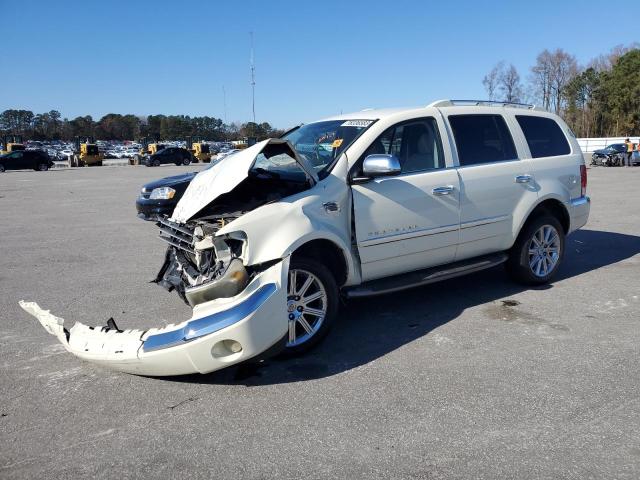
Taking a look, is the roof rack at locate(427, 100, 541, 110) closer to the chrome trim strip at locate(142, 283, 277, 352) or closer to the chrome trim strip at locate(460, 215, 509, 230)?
the chrome trim strip at locate(460, 215, 509, 230)

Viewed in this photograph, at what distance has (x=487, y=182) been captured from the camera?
5480mm

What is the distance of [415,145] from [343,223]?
1.26m

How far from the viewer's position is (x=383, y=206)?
477cm

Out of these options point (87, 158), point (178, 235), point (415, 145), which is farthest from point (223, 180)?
point (87, 158)

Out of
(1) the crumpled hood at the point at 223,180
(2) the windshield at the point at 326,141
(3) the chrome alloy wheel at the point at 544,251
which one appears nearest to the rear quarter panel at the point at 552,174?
(3) the chrome alloy wheel at the point at 544,251

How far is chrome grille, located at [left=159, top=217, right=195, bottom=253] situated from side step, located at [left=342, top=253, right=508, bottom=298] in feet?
4.43

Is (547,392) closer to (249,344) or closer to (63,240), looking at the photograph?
(249,344)

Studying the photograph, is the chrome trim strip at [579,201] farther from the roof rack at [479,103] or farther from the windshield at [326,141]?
the windshield at [326,141]

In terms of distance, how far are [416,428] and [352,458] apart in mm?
488

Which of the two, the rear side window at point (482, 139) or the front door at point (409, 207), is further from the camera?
the rear side window at point (482, 139)

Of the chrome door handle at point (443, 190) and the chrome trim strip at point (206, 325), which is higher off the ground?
the chrome door handle at point (443, 190)

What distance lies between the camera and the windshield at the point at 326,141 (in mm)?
4863

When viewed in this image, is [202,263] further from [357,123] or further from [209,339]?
[357,123]

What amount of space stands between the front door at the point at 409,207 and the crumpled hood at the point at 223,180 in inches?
Result: 24.6
